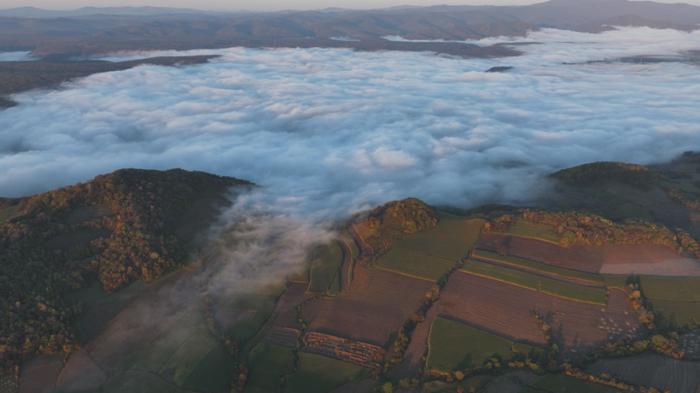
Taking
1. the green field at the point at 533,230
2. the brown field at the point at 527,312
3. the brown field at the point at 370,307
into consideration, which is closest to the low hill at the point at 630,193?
the green field at the point at 533,230

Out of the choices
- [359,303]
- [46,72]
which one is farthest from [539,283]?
[46,72]

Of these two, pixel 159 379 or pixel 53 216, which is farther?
pixel 53 216

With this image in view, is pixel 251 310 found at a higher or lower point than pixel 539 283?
lower

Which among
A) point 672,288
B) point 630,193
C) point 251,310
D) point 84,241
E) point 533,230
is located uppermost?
point 84,241

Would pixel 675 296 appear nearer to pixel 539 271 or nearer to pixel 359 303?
pixel 539 271

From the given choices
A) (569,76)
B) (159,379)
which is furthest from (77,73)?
(569,76)

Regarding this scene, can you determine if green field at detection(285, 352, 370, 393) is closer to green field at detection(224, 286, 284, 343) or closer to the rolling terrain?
the rolling terrain

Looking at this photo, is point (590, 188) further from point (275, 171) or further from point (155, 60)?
point (155, 60)
